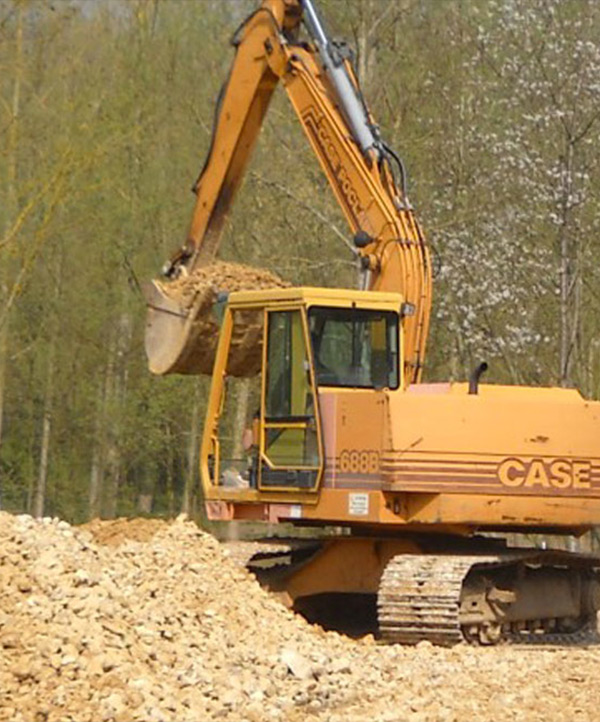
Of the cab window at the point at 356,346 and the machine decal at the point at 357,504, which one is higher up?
the cab window at the point at 356,346

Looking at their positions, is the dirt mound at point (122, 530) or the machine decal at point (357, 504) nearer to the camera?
the machine decal at point (357, 504)

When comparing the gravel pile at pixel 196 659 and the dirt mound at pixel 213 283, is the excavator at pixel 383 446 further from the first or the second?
the gravel pile at pixel 196 659

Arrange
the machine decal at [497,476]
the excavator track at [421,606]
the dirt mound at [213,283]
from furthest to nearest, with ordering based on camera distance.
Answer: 1. the dirt mound at [213,283]
2. the machine decal at [497,476]
3. the excavator track at [421,606]

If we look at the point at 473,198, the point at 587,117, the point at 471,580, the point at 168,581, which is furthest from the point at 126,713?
the point at 473,198

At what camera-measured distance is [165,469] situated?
3409cm

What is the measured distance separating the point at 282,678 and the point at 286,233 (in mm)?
17830

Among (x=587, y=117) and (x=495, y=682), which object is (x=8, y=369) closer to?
(x=587, y=117)

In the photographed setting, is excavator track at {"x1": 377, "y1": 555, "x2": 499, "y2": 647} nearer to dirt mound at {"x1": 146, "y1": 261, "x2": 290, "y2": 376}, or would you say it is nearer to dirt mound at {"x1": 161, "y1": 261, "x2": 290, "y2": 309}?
dirt mound at {"x1": 146, "y1": 261, "x2": 290, "y2": 376}

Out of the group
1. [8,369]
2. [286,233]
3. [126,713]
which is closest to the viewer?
[126,713]

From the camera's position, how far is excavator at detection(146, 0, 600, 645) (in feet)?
45.6

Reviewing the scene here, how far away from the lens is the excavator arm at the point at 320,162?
15.3 meters

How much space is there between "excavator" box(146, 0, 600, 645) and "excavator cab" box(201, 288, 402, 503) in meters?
0.01

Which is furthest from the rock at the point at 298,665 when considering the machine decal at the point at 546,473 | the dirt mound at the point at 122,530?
the dirt mound at the point at 122,530

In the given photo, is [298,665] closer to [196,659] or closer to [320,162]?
[196,659]
